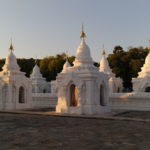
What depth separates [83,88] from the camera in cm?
1955

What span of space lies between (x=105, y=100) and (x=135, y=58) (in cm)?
2813

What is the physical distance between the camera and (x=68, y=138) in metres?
9.44

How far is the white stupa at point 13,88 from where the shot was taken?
2427cm

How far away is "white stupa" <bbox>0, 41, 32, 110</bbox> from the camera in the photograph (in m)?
24.3

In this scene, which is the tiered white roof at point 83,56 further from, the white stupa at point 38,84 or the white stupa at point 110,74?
the white stupa at point 38,84

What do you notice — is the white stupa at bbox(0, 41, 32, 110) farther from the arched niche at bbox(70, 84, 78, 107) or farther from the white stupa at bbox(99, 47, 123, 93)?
the white stupa at bbox(99, 47, 123, 93)

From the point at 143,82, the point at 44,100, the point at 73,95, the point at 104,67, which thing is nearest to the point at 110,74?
the point at 104,67

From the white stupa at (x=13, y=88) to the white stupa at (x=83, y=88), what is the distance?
6.27 meters

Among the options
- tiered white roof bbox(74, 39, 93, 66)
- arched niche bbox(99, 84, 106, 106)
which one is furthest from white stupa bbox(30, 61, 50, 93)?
arched niche bbox(99, 84, 106, 106)

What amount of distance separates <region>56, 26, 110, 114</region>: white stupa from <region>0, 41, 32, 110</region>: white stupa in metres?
6.27

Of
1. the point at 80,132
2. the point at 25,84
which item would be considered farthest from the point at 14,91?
the point at 80,132

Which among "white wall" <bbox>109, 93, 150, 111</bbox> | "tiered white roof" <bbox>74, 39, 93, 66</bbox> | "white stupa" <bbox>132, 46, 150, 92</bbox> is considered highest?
"tiered white roof" <bbox>74, 39, 93, 66</bbox>

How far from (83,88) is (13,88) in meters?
8.92

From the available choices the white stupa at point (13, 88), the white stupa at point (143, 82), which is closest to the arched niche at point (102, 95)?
the white stupa at point (13, 88)
